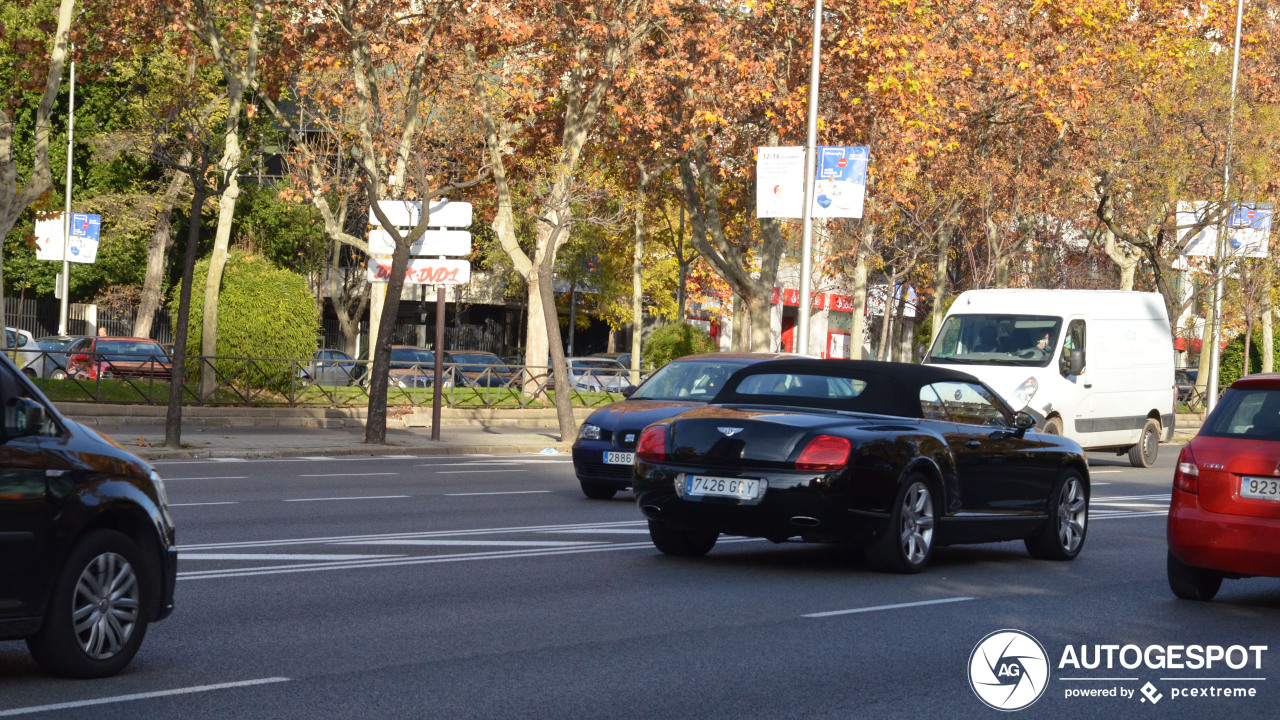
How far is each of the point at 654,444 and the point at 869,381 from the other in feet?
5.68

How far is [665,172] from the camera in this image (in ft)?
117

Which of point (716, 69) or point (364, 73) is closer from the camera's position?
point (364, 73)

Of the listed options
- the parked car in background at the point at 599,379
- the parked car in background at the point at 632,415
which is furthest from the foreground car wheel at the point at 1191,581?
the parked car in background at the point at 599,379

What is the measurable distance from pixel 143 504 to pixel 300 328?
24647mm

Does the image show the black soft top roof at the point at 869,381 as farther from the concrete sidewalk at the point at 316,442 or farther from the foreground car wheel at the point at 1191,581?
the concrete sidewalk at the point at 316,442

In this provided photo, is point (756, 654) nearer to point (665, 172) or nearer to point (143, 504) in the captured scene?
point (143, 504)

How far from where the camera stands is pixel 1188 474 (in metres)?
9.88

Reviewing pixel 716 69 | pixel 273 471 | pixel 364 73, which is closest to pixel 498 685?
pixel 273 471

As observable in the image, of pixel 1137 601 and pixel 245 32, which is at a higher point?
pixel 245 32

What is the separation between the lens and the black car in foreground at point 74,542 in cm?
638

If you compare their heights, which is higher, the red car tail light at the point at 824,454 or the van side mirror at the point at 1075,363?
the van side mirror at the point at 1075,363

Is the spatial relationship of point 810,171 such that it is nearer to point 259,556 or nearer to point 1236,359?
point 259,556

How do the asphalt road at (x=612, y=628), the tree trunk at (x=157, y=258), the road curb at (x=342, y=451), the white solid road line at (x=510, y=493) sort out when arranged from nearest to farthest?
the asphalt road at (x=612, y=628) < the white solid road line at (x=510, y=493) < the road curb at (x=342, y=451) < the tree trunk at (x=157, y=258)

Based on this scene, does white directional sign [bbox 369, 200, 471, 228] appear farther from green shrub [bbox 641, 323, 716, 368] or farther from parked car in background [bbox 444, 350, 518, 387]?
green shrub [bbox 641, 323, 716, 368]
